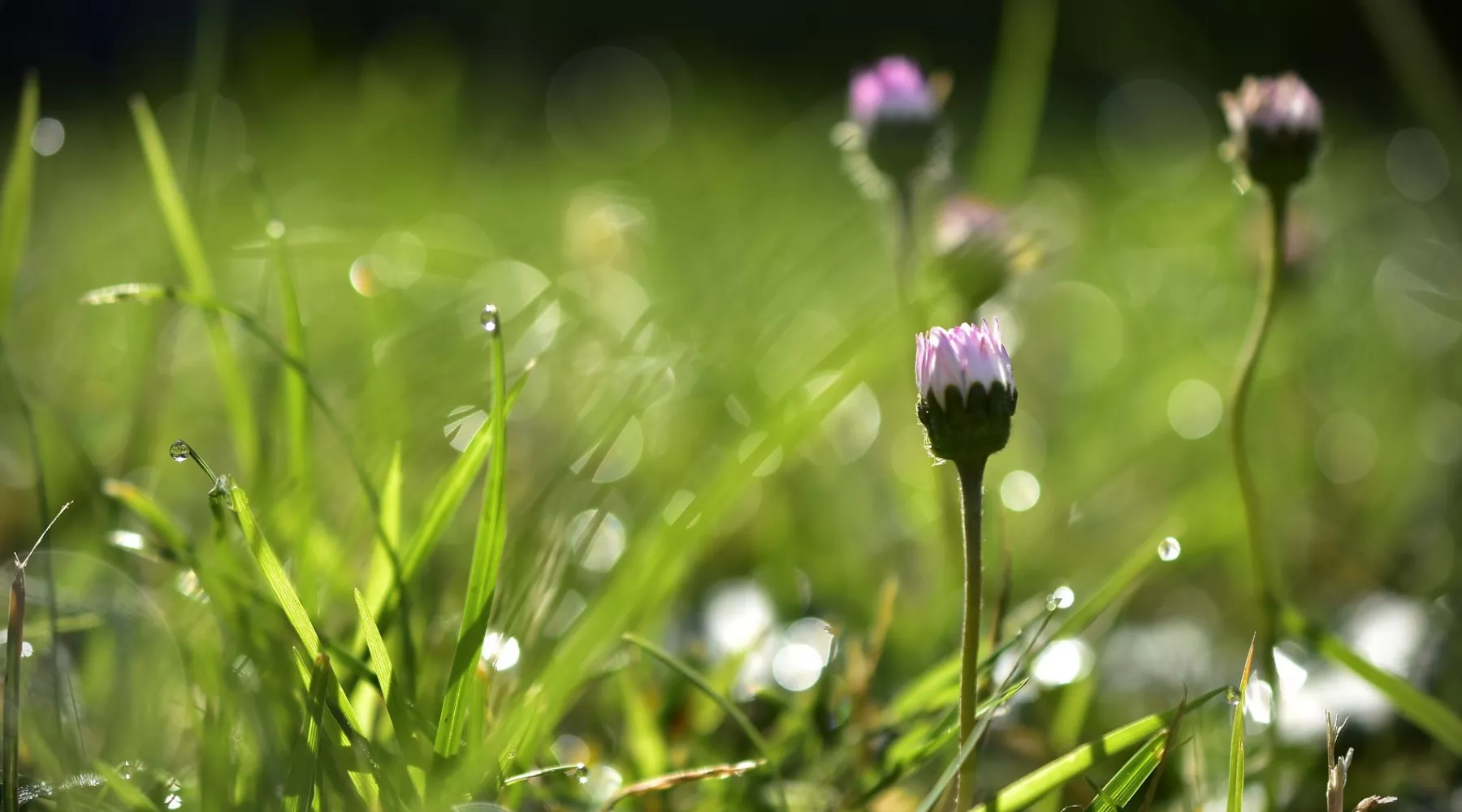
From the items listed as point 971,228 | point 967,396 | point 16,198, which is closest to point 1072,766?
point 967,396

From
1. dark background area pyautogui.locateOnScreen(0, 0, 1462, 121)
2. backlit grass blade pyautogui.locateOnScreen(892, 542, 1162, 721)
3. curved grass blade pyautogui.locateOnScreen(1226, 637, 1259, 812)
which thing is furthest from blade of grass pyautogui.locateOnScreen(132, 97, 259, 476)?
dark background area pyautogui.locateOnScreen(0, 0, 1462, 121)

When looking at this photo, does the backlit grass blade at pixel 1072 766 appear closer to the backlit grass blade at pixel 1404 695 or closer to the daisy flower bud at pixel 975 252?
the backlit grass blade at pixel 1404 695

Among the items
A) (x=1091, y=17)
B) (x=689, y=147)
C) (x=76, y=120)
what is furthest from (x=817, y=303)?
(x=76, y=120)

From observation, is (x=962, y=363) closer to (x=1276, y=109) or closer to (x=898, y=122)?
(x=1276, y=109)

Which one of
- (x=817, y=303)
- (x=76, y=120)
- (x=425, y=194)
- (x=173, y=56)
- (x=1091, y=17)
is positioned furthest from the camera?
(x=173, y=56)

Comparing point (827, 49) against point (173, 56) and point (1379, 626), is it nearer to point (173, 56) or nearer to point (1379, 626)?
point (173, 56)
